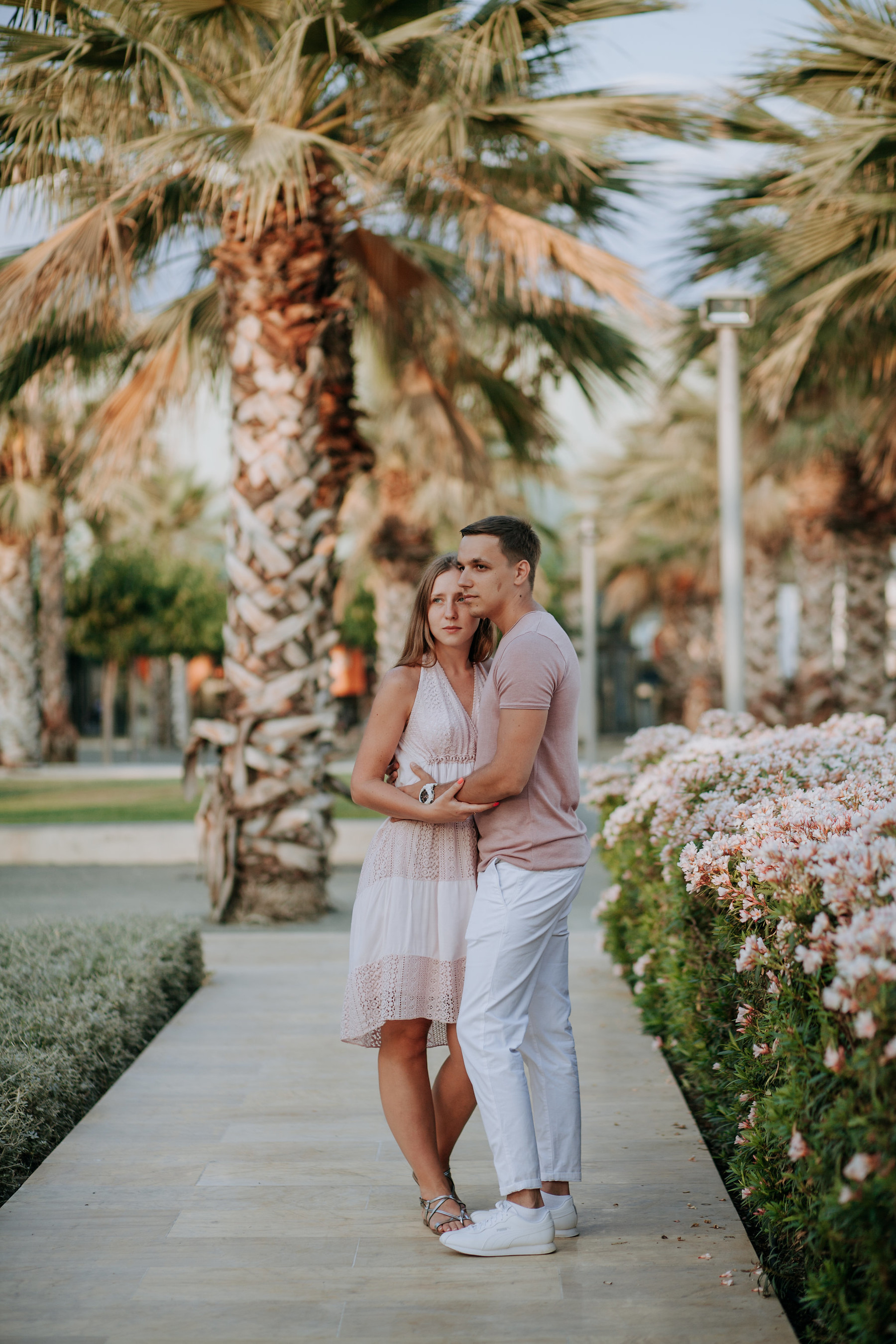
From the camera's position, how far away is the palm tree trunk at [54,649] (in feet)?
71.8

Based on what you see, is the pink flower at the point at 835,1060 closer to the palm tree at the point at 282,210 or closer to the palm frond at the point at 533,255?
the palm tree at the point at 282,210

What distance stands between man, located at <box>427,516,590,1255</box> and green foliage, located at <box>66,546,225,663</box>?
23.9m

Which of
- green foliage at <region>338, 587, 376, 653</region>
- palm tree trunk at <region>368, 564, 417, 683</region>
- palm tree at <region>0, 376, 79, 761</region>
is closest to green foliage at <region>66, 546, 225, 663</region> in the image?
palm tree at <region>0, 376, 79, 761</region>

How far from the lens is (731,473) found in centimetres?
810

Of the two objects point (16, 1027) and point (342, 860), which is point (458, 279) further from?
point (16, 1027)

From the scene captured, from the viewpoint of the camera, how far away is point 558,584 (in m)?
36.2

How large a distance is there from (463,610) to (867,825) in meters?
1.13

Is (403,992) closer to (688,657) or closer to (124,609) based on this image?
(124,609)

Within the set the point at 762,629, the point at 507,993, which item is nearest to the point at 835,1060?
the point at 507,993

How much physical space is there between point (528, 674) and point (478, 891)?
570mm

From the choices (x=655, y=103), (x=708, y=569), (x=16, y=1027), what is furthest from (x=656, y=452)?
(x=16, y=1027)

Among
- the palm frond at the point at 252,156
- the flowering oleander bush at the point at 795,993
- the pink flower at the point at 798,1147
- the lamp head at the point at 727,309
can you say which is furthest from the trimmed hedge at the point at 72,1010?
the lamp head at the point at 727,309

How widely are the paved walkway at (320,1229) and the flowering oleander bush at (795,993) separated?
0.66ft

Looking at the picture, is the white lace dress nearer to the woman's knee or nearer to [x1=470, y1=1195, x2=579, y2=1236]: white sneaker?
the woman's knee
